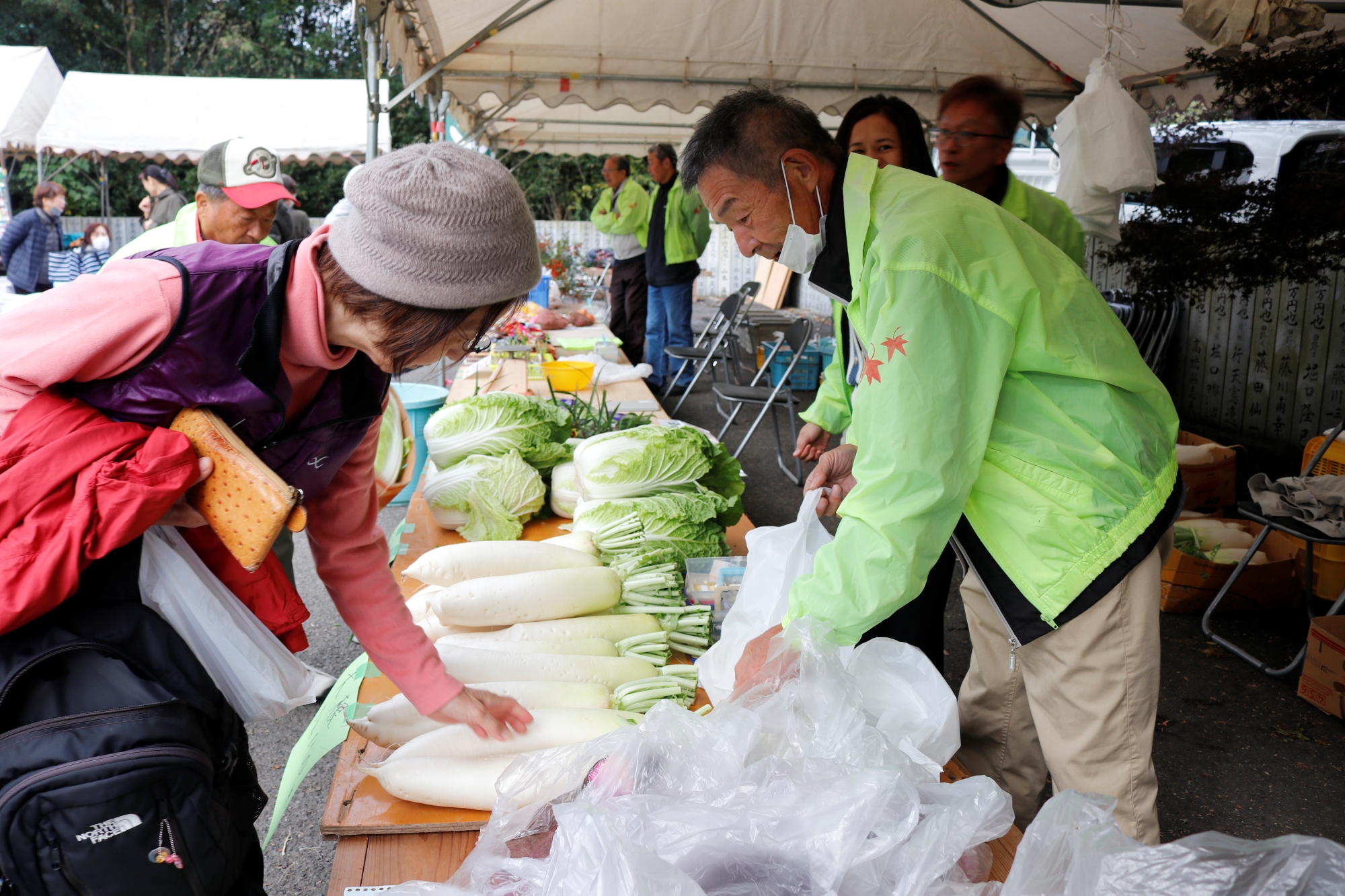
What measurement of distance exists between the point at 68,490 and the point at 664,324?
8.19 m

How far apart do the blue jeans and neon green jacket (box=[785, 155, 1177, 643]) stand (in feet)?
23.9

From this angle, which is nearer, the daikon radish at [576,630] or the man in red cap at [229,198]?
the daikon radish at [576,630]

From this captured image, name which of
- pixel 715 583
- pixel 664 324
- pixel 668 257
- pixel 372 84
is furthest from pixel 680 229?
pixel 715 583

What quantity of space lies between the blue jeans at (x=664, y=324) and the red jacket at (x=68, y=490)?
25.7ft

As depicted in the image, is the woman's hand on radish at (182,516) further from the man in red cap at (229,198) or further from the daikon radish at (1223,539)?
the daikon radish at (1223,539)

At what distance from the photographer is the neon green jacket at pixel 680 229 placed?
8.31m

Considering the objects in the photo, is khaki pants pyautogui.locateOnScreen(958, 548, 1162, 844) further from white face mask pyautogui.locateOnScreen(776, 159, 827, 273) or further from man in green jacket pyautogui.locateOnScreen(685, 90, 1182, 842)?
white face mask pyautogui.locateOnScreen(776, 159, 827, 273)

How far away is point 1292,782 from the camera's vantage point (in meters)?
2.91

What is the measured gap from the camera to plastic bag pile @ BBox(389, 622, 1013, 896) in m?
0.97

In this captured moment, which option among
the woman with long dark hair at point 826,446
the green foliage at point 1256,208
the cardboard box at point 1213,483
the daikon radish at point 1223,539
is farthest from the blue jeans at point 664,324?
the woman with long dark hair at point 826,446

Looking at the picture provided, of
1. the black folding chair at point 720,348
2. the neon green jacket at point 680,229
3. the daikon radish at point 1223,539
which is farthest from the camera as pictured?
the neon green jacket at point 680,229

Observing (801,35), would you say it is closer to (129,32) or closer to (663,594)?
(663,594)

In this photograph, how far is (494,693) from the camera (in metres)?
1.52

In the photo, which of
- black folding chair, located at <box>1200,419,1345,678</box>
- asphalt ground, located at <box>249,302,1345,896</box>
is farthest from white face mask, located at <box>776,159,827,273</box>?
black folding chair, located at <box>1200,419,1345,678</box>
